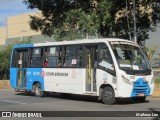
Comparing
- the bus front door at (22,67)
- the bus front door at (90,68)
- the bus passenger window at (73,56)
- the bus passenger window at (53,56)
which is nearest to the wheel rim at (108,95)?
the bus front door at (90,68)

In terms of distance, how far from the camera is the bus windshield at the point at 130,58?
17.5 m

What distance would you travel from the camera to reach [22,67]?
23422mm

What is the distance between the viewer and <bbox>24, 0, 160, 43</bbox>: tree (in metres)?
22.6

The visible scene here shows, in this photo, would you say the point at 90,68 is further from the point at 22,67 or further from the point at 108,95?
the point at 22,67

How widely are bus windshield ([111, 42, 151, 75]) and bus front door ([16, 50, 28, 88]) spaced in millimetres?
7023

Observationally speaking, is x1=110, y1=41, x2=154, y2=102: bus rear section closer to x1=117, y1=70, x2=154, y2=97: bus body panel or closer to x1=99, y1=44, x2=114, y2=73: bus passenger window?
x1=117, y1=70, x2=154, y2=97: bus body panel

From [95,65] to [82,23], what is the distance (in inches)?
183

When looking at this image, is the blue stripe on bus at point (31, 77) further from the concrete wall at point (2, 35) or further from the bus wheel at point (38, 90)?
the concrete wall at point (2, 35)

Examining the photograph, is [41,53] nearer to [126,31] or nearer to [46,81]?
[46,81]

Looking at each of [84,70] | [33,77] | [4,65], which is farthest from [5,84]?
[84,70]

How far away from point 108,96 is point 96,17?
21.2ft

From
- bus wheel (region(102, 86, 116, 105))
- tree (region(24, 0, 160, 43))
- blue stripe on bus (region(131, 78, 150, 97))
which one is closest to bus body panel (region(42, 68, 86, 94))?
bus wheel (region(102, 86, 116, 105))

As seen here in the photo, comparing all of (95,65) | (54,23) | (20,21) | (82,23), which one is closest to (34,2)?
(54,23)

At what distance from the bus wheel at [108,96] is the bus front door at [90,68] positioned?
0.65 m
